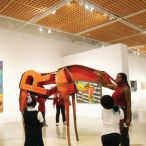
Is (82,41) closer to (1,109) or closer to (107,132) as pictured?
(1,109)

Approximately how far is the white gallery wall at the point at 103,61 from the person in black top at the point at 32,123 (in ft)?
18.3

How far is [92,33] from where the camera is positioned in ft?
31.8

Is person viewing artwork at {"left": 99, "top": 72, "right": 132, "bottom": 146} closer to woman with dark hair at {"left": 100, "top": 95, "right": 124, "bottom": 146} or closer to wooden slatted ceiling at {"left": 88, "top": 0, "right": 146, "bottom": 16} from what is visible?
woman with dark hair at {"left": 100, "top": 95, "right": 124, "bottom": 146}

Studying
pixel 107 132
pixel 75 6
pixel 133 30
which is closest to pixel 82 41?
pixel 133 30

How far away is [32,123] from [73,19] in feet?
17.1

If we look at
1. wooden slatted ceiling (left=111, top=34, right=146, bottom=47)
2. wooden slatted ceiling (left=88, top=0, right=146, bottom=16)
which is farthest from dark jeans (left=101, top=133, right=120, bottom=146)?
wooden slatted ceiling (left=111, top=34, right=146, bottom=47)

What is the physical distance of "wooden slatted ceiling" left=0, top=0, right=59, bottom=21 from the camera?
6.21 m

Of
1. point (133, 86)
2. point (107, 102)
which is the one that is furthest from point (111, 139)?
point (133, 86)

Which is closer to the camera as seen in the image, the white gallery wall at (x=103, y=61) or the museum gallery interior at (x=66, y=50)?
the museum gallery interior at (x=66, y=50)

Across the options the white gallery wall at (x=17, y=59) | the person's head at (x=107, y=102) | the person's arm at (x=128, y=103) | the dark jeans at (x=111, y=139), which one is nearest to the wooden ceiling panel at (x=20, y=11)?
the white gallery wall at (x=17, y=59)

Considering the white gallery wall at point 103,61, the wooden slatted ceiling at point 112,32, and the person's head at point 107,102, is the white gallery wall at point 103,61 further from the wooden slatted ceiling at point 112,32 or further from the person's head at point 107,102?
the person's head at point 107,102

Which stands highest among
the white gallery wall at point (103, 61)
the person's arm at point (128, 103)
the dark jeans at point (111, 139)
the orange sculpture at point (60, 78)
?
the white gallery wall at point (103, 61)

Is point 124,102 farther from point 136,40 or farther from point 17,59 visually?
point 136,40

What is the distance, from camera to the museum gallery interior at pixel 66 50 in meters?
6.18
